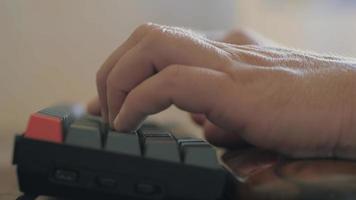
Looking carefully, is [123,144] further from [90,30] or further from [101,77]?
[90,30]

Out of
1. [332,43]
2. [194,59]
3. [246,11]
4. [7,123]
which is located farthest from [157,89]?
[332,43]

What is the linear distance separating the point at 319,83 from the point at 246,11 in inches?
32.7

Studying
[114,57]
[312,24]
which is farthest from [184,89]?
[312,24]

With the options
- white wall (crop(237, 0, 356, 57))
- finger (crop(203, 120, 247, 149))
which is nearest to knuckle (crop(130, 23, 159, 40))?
finger (crop(203, 120, 247, 149))

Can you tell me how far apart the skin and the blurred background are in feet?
1.71

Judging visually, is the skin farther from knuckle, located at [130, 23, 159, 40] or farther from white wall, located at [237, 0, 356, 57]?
white wall, located at [237, 0, 356, 57]

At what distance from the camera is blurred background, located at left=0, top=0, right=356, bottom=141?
1036mm

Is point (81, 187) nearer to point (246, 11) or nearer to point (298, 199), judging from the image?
point (298, 199)

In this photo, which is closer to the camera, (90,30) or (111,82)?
(111,82)

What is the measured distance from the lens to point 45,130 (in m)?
0.35

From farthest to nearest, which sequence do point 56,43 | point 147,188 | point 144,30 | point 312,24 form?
1. point 312,24
2. point 56,43
3. point 144,30
4. point 147,188

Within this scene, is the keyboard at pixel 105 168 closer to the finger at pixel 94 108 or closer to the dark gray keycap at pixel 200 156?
the dark gray keycap at pixel 200 156

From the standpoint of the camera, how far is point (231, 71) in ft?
1.35

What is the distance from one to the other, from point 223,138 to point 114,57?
15 cm
